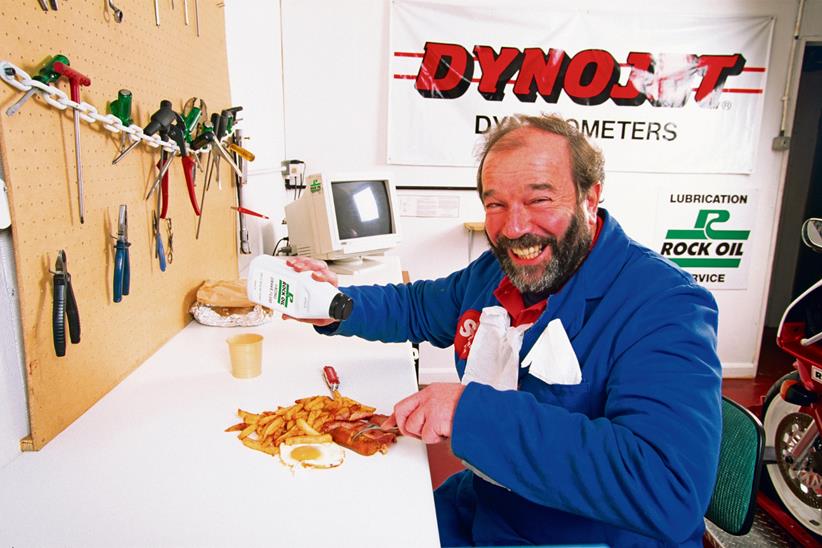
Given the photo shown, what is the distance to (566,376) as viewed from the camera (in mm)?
961

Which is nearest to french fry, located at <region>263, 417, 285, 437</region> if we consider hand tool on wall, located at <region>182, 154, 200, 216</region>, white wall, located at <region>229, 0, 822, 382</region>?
hand tool on wall, located at <region>182, 154, 200, 216</region>

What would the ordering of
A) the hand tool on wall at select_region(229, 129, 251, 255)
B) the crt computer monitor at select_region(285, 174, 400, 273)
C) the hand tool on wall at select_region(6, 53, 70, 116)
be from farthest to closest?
the crt computer monitor at select_region(285, 174, 400, 273) < the hand tool on wall at select_region(229, 129, 251, 255) < the hand tool on wall at select_region(6, 53, 70, 116)

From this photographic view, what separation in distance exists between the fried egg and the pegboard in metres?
→ 0.44

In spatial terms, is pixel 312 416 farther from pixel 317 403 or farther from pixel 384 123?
pixel 384 123

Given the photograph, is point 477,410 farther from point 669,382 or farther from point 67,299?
point 67,299

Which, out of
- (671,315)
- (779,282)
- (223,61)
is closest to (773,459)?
(671,315)

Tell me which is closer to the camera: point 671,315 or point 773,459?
point 671,315

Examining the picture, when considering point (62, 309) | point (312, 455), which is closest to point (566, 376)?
point (312, 455)

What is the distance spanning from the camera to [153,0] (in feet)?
4.39

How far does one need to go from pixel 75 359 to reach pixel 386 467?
66 centimetres

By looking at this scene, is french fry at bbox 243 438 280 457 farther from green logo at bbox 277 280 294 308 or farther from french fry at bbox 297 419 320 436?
green logo at bbox 277 280 294 308

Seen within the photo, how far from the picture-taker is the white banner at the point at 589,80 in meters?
3.15

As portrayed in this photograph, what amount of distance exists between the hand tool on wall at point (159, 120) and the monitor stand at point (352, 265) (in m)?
1.19

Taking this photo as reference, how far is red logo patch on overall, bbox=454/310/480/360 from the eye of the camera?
124 cm
